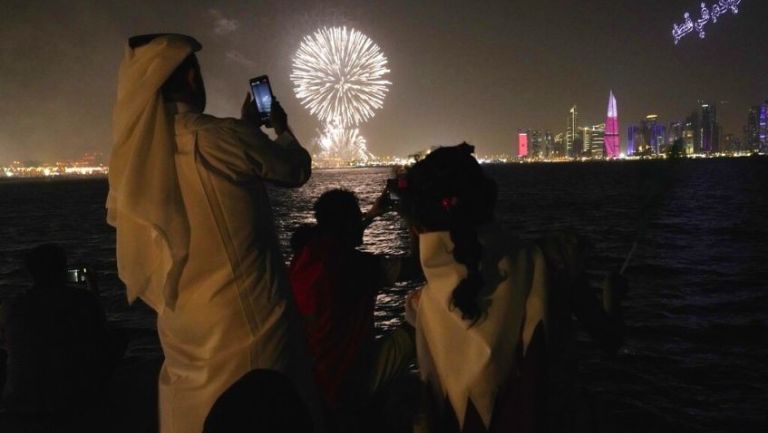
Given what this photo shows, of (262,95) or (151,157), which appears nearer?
(151,157)

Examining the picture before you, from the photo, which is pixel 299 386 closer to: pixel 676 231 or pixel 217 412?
pixel 217 412

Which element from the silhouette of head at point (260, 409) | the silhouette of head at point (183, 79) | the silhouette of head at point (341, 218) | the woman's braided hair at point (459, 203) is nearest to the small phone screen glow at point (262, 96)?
the silhouette of head at point (183, 79)

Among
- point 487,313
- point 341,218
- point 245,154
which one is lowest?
point 487,313

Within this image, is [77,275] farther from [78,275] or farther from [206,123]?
[206,123]

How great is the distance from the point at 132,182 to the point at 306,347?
89 cm

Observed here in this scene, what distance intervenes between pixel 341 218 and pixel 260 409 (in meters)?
1.70

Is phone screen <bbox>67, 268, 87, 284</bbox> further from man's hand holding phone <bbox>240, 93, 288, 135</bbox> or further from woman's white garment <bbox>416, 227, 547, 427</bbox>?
woman's white garment <bbox>416, 227, 547, 427</bbox>

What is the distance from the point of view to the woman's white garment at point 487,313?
5.54ft

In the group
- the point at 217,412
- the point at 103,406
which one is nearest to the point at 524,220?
the point at 103,406

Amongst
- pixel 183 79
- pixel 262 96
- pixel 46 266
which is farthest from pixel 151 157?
pixel 46 266

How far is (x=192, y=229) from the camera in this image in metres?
2.05

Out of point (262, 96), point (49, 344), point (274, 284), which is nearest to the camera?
point (274, 284)

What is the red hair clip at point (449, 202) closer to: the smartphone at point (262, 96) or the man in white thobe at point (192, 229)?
the man in white thobe at point (192, 229)

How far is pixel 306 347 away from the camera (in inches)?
87.7
